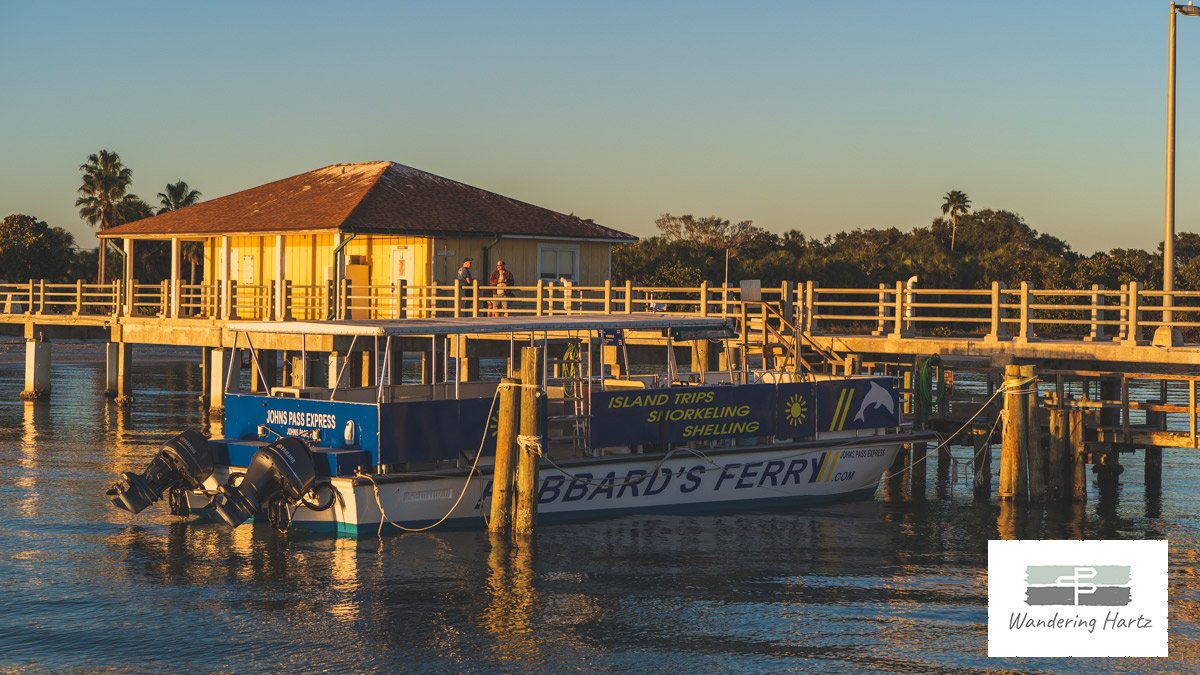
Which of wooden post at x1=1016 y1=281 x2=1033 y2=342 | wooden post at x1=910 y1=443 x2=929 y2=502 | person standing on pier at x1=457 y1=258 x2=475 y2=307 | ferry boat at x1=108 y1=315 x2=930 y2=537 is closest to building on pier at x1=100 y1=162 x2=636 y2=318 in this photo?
person standing on pier at x1=457 y1=258 x2=475 y2=307

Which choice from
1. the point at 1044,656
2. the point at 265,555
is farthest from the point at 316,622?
the point at 1044,656

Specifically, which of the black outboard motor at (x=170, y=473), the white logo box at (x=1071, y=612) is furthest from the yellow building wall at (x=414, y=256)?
the white logo box at (x=1071, y=612)

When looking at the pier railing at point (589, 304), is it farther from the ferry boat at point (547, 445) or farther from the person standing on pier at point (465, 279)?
the ferry boat at point (547, 445)

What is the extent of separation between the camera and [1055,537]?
71.4 ft

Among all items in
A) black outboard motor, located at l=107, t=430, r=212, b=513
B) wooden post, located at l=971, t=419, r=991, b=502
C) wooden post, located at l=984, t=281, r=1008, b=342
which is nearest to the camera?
black outboard motor, located at l=107, t=430, r=212, b=513

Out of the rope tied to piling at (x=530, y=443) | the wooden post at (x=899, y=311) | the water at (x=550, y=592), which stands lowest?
the water at (x=550, y=592)

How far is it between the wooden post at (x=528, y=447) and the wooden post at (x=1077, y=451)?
31.2 feet

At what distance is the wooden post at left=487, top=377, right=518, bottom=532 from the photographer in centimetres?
2056

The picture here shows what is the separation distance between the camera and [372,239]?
39.6m

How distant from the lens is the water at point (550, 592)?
600 inches

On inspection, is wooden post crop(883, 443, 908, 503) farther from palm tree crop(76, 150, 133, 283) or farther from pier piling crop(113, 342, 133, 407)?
palm tree crop(76, 150, 133, 283)

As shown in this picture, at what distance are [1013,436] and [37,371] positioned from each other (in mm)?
32371

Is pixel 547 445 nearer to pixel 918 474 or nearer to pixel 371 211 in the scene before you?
pixel 918 474

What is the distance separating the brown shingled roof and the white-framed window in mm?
589
